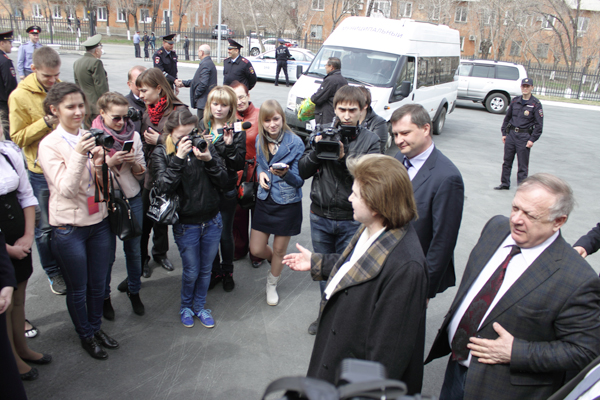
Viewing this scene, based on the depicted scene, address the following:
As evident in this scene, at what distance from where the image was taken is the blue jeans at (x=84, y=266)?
294 cm

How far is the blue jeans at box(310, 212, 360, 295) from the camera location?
136 inches

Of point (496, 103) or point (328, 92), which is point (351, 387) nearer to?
point (328, 92)

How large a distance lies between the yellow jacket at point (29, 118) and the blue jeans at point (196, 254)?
1.53 metres

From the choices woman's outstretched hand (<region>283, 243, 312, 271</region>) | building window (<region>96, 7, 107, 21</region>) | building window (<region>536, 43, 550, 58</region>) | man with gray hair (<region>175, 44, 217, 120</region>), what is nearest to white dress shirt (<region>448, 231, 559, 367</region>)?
woman's outstretched hand (<region>283, 243, 312, 271</region>)

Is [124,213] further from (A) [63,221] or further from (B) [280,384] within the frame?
(B) [280,384]

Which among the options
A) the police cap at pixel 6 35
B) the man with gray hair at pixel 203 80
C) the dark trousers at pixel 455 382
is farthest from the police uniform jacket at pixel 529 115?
the police cap at pixel 6 35

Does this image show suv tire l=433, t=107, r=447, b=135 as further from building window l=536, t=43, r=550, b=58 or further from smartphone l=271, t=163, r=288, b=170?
building window l=536, t=43, r=550, b=58

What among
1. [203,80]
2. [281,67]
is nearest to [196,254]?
[203,80]

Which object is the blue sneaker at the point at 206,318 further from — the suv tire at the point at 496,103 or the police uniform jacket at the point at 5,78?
the suv tire at the point at 496,103

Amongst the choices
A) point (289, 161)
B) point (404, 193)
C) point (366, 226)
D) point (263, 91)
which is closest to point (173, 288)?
→ point (289, 161)

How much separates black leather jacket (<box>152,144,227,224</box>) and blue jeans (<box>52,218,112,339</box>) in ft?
1.80

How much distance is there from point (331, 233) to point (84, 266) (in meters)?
1.85

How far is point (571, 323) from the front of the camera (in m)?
1.84

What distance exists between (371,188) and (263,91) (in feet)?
52.1
